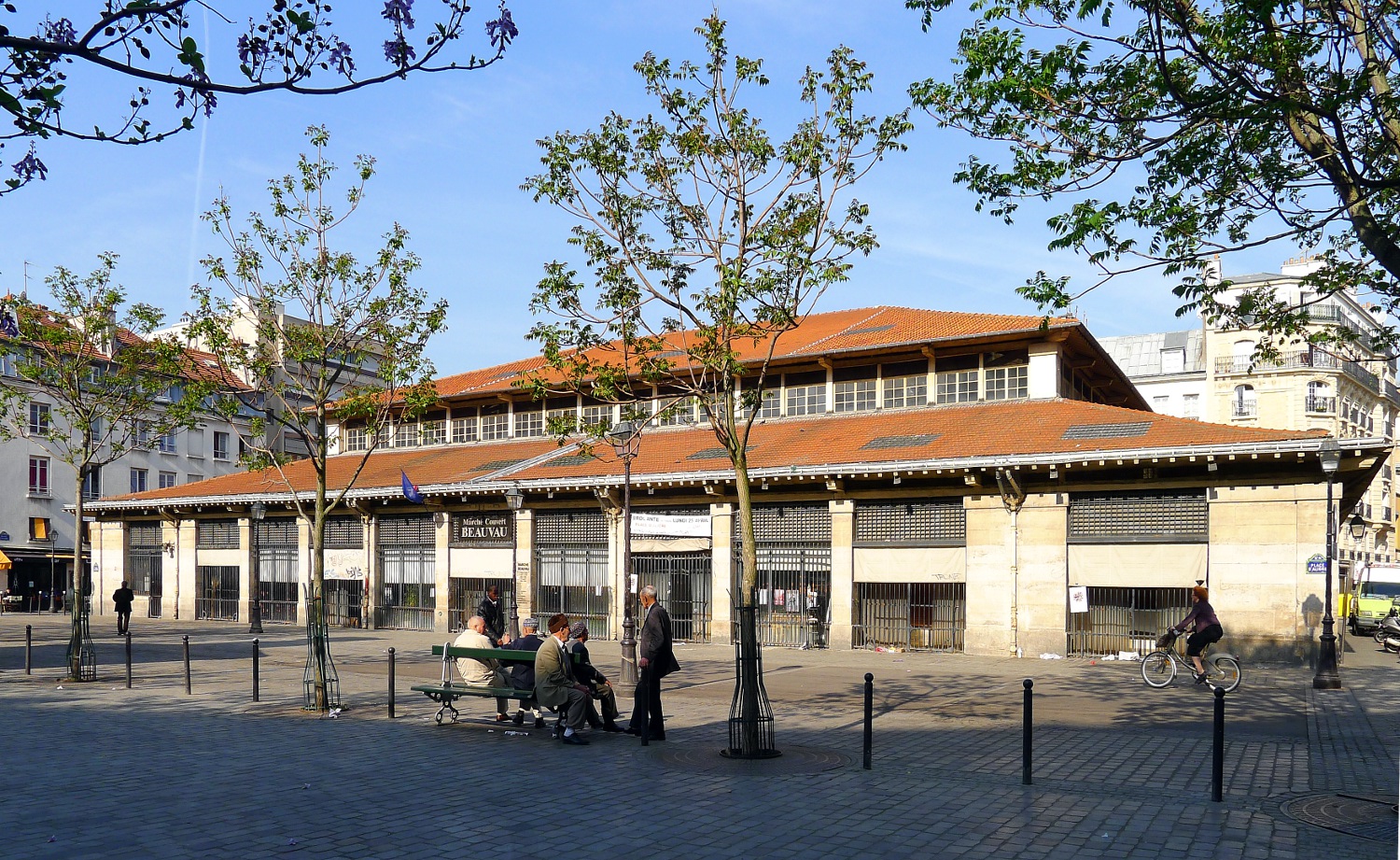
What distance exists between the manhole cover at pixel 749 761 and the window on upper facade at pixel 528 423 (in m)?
27.5

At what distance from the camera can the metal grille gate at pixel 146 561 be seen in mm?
42531

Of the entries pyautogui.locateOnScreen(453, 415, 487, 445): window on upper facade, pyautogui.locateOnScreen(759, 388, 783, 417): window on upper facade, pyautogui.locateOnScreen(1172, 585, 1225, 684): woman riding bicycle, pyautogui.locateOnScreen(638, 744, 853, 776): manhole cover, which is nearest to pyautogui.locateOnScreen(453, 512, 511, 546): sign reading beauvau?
pyautogui.locateOnScreen(453, 415, 487, 445): window on upper facade

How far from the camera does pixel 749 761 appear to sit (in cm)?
1105

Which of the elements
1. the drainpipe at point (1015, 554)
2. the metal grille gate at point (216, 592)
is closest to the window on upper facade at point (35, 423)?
the metal grille gate at point (216, 592)

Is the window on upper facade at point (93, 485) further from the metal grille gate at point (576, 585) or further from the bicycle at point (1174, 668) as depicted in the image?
the bicycle at point (1174, 668)

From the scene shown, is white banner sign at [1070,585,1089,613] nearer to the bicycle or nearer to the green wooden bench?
the bicycle

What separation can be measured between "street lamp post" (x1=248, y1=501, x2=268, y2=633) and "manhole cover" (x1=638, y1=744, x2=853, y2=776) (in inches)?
938

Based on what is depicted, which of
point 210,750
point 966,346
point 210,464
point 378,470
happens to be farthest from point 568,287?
point 210,464

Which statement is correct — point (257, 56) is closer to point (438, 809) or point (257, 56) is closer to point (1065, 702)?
point (438, 809)

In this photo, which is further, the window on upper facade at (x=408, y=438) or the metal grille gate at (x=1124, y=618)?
the window on upper facade at (x=408, y=438)

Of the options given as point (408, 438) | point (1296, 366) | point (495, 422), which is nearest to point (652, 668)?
point (495, 422)

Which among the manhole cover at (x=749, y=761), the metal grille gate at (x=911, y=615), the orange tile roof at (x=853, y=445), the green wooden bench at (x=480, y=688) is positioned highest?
the orange tile roof at (x=853, y=445)

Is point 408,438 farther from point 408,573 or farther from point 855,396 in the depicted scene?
point 855,396

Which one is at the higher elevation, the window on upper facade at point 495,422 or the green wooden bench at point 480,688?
the window on upper facade at point 495,422
